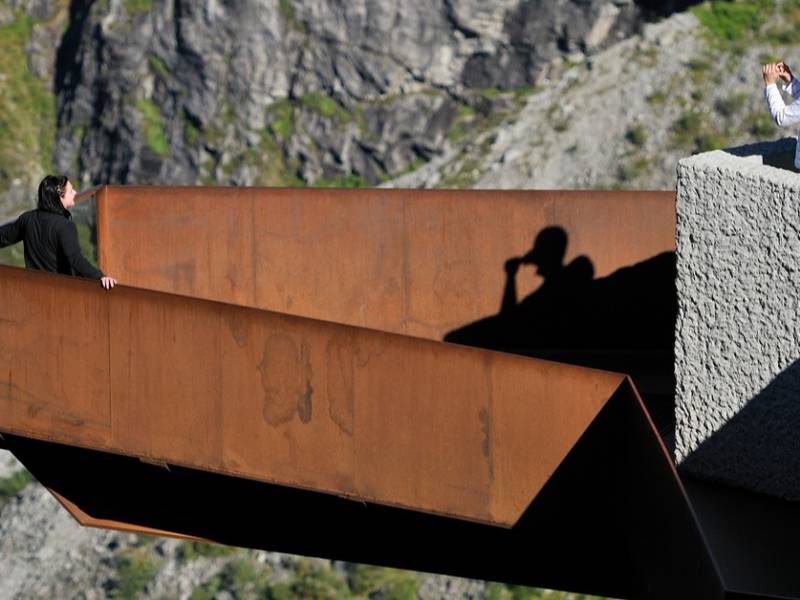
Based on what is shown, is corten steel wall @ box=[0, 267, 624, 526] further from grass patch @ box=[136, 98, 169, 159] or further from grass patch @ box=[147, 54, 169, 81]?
grass patch @ box=[147, 54, 169, 81]

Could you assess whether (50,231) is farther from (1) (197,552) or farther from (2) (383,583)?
(1) (197,552)

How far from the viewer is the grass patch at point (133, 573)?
47.4 metres

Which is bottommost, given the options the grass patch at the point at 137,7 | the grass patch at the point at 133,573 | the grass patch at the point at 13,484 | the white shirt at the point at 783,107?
the grass patch at the point at 133,573

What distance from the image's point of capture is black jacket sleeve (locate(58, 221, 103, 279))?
7.33 meters

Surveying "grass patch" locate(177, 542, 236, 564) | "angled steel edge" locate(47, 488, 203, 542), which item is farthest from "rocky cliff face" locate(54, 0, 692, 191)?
"angled steel edge" locate(47, 488, 203, 542)

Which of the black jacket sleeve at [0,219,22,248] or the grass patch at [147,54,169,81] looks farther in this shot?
the grass patch at [147,54,169,81]

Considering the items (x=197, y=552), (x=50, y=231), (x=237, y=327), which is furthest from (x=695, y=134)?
(x=237, y=327)

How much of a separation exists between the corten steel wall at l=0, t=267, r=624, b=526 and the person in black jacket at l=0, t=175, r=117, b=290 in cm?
89

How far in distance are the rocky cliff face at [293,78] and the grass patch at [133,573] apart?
17432 millimetres

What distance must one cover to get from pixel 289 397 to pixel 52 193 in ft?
6.25

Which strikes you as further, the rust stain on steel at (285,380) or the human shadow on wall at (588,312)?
the human shadow on wall at (588,312)

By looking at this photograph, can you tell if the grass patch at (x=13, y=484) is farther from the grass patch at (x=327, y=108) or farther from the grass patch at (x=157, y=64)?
the grass patch at (x=157, y=64)

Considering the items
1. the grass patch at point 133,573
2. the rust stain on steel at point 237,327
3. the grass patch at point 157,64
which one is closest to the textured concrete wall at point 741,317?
the rust stain on steel at point 237,327

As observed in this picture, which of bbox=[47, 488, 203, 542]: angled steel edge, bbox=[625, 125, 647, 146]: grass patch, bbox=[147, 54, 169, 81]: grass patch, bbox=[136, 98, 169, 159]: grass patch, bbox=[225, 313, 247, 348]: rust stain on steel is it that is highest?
bbox=[225, 313, 247, 348]: rust stain on steel
